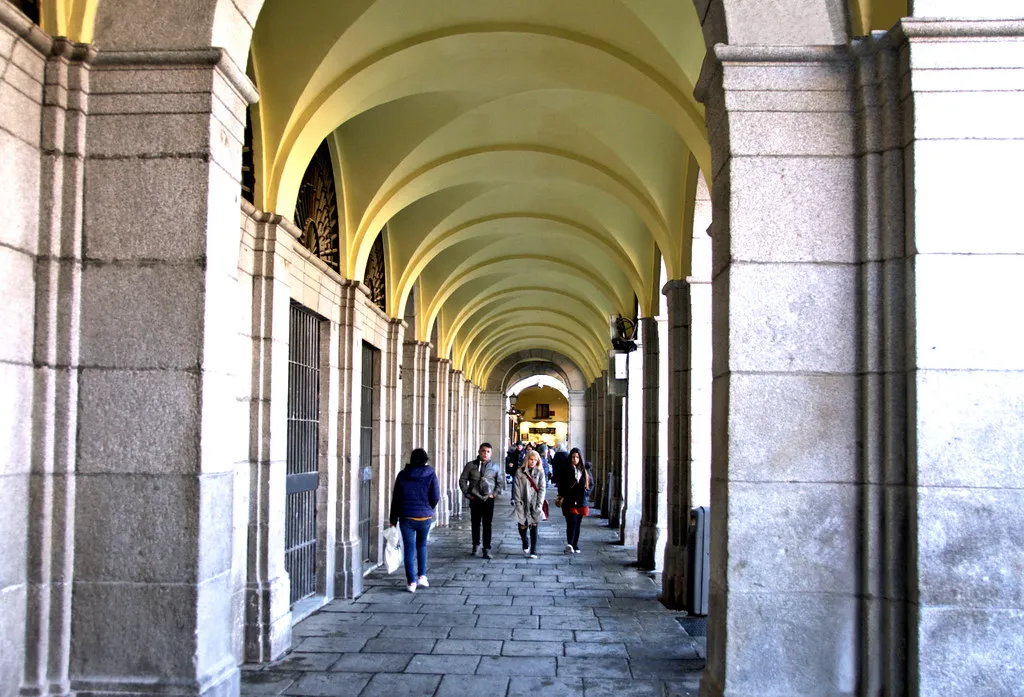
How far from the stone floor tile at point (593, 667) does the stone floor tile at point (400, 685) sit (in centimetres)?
90

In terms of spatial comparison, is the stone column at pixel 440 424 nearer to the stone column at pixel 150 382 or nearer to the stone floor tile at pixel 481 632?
the stone floor tile at pixel 481 632

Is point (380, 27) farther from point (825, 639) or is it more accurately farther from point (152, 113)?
point (825, 639)

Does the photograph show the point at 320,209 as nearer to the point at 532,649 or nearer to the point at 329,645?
the point at 329,645

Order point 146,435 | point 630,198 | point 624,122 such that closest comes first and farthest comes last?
1. point 146,435
2. point 624,122
3. point 630,198

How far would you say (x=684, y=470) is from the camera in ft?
30.1

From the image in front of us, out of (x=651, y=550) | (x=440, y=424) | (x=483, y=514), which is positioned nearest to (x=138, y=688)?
(x=651, y=550)

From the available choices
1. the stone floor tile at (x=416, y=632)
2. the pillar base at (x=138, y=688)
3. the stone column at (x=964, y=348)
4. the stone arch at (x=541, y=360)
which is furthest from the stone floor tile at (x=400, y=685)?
the stone arch at (x=541, y=360)

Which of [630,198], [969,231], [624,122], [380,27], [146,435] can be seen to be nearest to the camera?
[969,231]

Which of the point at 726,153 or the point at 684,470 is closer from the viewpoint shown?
the point at 726,153

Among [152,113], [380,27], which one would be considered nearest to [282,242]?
[380,27]

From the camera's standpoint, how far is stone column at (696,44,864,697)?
156 inches

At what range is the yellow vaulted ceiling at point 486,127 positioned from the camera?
6.76 m

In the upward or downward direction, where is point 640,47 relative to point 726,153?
upward

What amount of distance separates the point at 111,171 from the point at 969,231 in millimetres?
3921
